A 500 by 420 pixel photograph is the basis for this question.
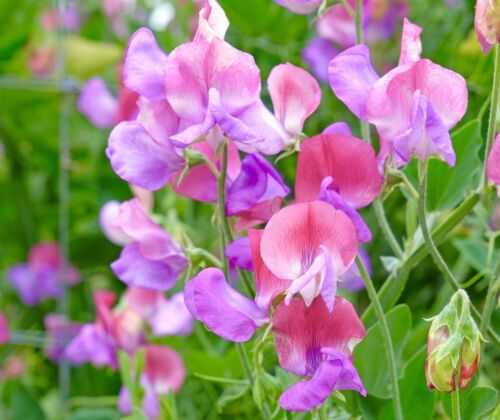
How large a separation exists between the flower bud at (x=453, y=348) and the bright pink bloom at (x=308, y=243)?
45 millimetres

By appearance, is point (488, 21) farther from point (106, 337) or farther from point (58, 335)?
Answer: point (58, 335)

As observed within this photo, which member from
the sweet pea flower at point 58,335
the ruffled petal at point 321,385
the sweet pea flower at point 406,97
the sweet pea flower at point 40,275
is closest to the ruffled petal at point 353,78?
the sweet pea flower at point 406,97

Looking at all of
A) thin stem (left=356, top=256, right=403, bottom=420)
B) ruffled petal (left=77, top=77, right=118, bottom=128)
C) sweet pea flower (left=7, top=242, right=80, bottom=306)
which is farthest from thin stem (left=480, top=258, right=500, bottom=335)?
sweet pea flower (left=7, top=242, right=80, bottom=306)

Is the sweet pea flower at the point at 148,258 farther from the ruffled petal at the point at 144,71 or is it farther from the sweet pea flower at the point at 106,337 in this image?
the sweet pea flower at the point at 106,337

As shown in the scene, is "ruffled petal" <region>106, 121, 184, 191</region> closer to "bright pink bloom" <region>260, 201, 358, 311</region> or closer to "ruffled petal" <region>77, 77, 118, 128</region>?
"bright pink bloom" <region>260, 201, 358, 311</region>

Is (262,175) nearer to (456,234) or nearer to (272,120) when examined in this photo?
(272,120)

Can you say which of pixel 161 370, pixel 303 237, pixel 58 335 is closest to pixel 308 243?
pixel 303 237

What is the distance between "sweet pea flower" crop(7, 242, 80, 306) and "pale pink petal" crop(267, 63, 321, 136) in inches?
32.6

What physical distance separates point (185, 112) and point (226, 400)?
21 centimetres

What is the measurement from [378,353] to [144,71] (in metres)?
0.18

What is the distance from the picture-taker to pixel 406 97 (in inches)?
18.0

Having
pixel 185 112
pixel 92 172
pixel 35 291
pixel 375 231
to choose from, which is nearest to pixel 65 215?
pixel 92 172

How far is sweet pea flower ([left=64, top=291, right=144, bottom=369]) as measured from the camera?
80cm

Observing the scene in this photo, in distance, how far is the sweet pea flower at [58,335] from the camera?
1160 millimetres
